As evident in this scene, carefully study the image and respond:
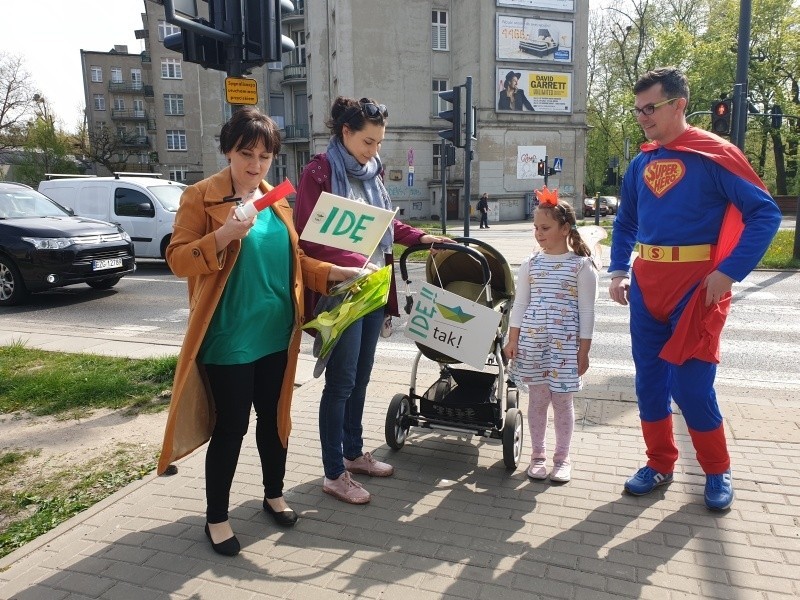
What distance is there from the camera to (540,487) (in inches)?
146

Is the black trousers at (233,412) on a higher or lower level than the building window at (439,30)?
lower

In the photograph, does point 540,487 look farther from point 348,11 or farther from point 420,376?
point 348,11

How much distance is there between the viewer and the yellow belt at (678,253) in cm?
328

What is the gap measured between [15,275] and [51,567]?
29.7 ft

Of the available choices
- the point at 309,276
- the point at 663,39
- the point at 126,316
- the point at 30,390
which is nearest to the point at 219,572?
the point at 309,276

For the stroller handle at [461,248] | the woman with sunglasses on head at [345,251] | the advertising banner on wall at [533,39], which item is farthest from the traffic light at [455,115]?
the advertising banner on wall at [533,39]

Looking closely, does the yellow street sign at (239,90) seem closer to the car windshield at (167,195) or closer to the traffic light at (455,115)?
the traffic light at (455,115)

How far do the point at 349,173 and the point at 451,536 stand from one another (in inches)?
75.8

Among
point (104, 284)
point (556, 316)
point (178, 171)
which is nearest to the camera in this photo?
point (556, 316)

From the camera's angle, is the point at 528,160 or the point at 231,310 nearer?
the point at 231,310

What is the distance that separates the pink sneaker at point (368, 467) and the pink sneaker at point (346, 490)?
239 millimetres

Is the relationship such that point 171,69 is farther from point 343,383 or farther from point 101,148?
point 343,383

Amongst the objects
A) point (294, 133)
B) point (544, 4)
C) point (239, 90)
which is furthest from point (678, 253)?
point (294, 133)

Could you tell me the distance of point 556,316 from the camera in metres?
3.69
